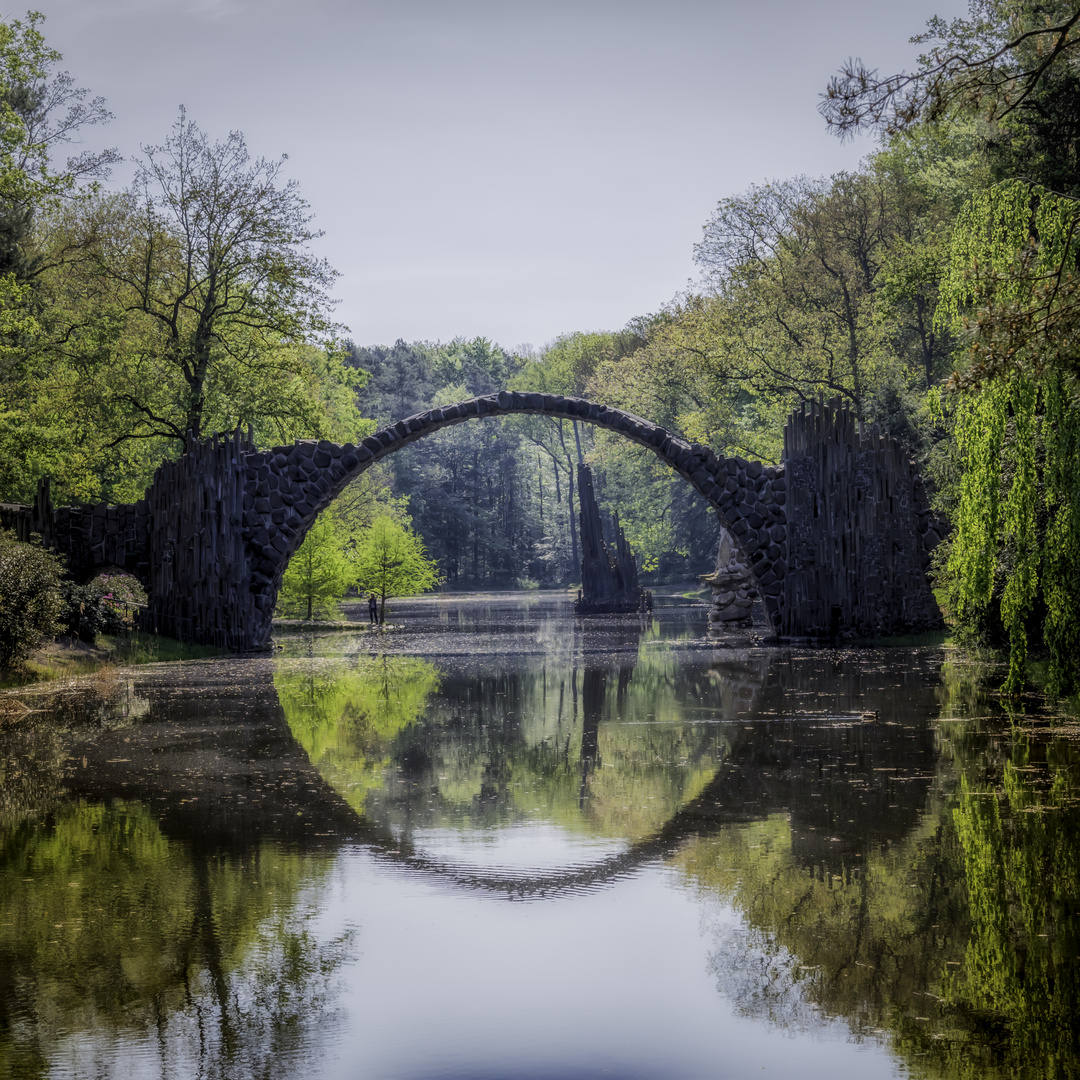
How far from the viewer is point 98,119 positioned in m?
28.6

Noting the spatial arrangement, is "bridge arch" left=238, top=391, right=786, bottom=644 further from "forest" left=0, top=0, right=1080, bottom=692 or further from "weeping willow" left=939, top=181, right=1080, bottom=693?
"weeping willow" left=939, top=181, right=1080, bottom=693

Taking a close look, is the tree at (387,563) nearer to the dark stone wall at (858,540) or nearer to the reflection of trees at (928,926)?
the dark stone wall at (858,540)

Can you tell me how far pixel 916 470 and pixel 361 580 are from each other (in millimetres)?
20678

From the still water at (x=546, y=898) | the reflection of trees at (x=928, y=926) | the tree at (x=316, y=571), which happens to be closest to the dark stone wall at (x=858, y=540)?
the still water at (x=546, y=898)

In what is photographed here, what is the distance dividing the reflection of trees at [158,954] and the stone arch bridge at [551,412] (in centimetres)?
1617

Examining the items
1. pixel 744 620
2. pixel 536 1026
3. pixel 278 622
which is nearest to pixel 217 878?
pixel 536 1026

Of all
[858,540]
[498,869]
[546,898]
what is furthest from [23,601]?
[858,540]

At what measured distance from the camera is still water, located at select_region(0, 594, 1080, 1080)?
4273 mm

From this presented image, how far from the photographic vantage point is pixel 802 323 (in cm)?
3647

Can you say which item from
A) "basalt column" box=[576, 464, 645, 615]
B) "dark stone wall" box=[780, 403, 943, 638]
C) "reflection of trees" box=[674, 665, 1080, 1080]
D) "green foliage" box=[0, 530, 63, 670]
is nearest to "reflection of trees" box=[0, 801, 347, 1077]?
"reflection of trees" box=[674, 665, 1080, 1080]

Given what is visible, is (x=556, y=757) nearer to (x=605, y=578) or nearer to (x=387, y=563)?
(x=387, y=563)

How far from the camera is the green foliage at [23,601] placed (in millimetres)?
15992

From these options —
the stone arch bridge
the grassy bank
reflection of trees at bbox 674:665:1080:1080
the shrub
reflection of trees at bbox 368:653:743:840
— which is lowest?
reflection of trees at bbox 368:653:743:840

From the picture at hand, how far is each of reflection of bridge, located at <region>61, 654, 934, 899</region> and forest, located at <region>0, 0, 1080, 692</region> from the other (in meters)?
2.89
